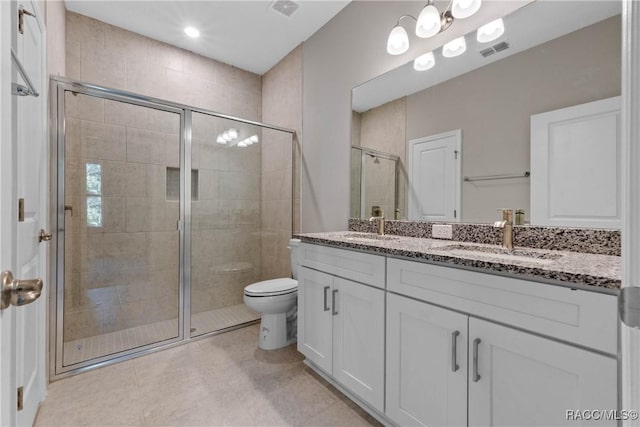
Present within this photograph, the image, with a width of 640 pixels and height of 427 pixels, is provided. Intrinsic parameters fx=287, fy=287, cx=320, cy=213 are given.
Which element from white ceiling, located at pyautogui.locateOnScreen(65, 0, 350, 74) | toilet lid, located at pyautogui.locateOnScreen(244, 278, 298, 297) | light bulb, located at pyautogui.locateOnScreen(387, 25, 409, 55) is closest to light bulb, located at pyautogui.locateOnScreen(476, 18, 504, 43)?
light bulb, located at pyautogui.locateOnScreen(387, 25, 409, 55)

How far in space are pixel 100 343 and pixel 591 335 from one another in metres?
2.79

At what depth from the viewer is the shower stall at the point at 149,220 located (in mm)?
1967

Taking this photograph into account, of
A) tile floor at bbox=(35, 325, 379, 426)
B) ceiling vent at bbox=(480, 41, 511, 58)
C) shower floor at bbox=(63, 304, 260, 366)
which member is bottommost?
tile floor at bbox=(35, 325, 379, 426)

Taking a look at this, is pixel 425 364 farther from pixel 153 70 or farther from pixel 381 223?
pixel 153 70

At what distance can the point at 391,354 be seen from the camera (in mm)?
1269

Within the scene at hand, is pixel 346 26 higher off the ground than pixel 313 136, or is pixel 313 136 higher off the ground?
pixel 346 26

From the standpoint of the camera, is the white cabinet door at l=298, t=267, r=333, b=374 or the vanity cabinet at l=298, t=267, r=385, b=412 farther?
the white cabinet door at l=298, t=267, r=333, b=374

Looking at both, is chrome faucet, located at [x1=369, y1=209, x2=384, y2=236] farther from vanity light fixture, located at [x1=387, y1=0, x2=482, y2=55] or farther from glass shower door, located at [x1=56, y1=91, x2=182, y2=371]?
glass shower door, located at [x1=56, y1=91, x2=182, y2=371]

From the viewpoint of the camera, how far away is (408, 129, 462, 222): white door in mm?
1627

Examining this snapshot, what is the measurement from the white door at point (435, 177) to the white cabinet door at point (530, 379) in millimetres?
805

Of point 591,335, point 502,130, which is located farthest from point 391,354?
point 502,130

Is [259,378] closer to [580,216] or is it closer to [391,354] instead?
[391,354]

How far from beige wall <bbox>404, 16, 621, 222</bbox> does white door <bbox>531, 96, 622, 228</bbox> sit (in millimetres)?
39

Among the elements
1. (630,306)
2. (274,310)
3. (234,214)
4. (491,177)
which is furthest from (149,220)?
(630,306)
